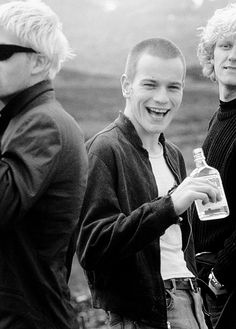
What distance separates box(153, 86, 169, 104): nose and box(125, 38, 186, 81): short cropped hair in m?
0.13

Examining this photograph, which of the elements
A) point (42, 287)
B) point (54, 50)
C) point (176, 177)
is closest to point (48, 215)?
point (42, 287)

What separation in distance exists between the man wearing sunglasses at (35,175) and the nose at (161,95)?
55 centimetres

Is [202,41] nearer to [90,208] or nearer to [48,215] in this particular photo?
[90,208]

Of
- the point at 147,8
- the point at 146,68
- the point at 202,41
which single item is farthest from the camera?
the point at 147,8

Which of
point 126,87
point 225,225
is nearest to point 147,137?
point 126,87

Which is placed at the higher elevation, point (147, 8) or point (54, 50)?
point (54, 50)

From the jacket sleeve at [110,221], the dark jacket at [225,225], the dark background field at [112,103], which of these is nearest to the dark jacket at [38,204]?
the jacket sleeve at [110,221]

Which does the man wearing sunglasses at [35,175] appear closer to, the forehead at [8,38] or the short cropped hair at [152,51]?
the forehead at [8,38]

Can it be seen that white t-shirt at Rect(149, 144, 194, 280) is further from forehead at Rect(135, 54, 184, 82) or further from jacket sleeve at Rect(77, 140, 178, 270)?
forehead at Rect(135, 54, 184, 82)

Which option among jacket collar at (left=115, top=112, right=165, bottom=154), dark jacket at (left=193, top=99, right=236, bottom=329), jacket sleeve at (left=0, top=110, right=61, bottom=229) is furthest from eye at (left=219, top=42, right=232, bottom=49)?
jacket sleeve at (left=0, top=110, right=61, bottom=229)

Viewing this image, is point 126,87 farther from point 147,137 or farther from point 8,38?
point 8,38

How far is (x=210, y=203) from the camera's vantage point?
288cm

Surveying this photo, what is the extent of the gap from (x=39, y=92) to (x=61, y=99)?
5.34m

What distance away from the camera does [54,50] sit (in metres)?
2.50
